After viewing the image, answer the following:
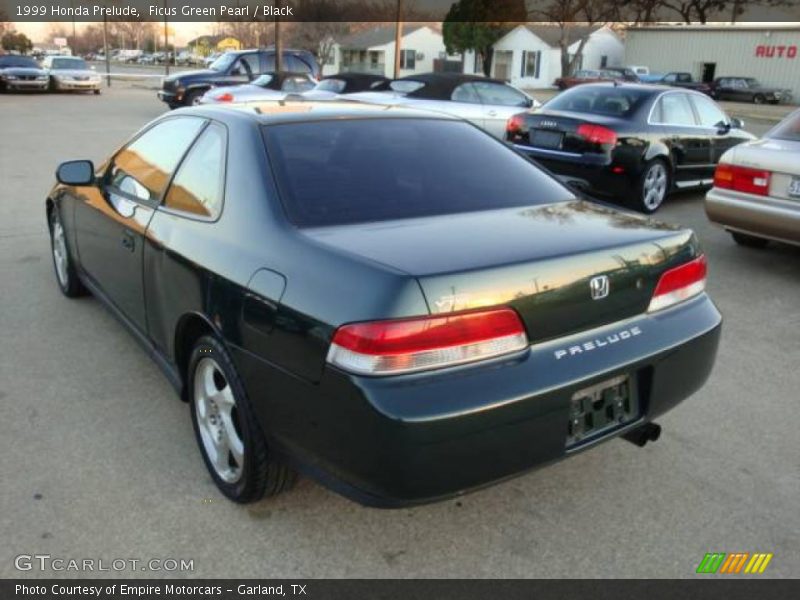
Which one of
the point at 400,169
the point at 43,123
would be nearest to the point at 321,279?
the point at 400,169

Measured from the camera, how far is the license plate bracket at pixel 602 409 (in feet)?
8.10

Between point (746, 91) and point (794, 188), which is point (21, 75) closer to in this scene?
point (794, 188)

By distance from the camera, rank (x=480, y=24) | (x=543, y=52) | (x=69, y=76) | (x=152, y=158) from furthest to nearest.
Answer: (x=480, y=24), (x=543, y=52), (x=69, y=76), (x=152, y=158)

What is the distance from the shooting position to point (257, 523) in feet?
9.04

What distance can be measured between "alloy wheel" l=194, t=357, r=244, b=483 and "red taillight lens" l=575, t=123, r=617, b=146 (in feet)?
20.1

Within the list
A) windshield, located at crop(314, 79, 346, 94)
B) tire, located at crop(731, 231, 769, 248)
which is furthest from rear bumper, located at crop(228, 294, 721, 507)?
windshield, located at crop(314, 79, 346, 94)

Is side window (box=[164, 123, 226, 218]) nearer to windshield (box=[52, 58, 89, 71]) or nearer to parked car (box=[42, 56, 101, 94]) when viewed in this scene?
parked car (box=[42, 56, 101, 94])

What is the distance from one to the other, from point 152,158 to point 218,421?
1.53 m

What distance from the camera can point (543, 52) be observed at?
59.1m

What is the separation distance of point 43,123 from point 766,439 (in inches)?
710

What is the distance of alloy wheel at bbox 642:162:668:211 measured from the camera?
8.39 metres

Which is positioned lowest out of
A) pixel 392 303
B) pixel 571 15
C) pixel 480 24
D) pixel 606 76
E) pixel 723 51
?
pixel 392 303

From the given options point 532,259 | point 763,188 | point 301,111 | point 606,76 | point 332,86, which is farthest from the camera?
point 606,76

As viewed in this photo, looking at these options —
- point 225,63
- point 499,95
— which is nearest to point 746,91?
point 225,63
